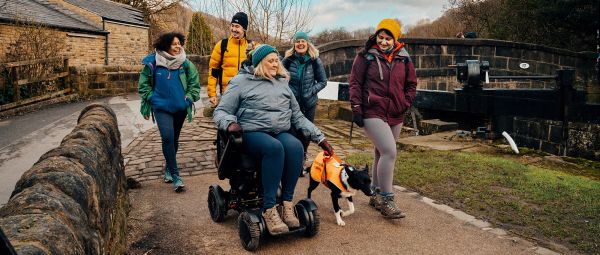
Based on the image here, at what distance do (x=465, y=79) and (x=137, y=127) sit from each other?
6803 mm

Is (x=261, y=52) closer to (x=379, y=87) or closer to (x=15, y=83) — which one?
(x=379, y=87)

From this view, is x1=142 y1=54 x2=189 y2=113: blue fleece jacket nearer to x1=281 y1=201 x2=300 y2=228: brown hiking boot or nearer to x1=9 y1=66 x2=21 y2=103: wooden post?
x1=281 y1=201 x2=300 y2=228: brown hiking boot

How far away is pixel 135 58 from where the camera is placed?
32375 millimetres

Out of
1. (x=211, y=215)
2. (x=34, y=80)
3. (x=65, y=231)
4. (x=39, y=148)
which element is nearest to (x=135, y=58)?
(x=34, y=80)

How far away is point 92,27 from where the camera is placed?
89.9 ft

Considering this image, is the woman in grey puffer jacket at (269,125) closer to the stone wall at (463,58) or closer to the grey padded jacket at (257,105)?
the grey padded jacket at (257,105)

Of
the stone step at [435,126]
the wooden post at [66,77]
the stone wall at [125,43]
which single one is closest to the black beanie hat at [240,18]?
the stone step at [435,126]

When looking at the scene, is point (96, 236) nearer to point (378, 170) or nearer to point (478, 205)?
point (378, 170)

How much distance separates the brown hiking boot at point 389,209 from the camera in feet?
16.3

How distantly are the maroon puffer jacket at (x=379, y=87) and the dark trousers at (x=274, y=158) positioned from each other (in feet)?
3.68

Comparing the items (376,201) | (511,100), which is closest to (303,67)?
(376,201)

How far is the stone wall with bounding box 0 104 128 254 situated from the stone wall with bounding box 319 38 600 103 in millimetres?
11430

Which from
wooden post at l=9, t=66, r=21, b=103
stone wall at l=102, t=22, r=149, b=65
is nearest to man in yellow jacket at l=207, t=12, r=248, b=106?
wooden post at l=9, t=66, r=21, b=103

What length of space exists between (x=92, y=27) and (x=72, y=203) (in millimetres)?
27135
